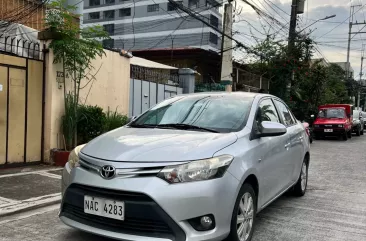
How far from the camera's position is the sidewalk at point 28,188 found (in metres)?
4.75

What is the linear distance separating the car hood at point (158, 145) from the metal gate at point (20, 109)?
13.0 ft

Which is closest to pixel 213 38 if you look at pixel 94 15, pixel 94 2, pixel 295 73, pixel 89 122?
pixel 94 15

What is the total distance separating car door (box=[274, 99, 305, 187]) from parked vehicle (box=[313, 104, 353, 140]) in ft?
41.8

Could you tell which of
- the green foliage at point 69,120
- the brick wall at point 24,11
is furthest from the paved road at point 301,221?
the brick wall at point 24,11

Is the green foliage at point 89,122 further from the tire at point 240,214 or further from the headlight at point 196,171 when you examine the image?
the headlight at point 196,171

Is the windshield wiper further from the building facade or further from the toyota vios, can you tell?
the building facade

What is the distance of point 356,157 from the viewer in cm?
1111

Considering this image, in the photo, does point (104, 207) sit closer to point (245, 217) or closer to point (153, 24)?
point (245, 217)

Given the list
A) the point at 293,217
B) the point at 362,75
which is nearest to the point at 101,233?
the point at 293,217

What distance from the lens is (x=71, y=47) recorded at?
282 inches

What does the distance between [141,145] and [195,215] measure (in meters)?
0.79

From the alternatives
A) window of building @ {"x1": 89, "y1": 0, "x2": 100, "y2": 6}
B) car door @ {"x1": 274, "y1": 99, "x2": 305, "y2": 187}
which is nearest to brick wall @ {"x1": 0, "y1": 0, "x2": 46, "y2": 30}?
car door @ {"x1": 274, "y1": 99, "x2": 305, "y2": 187}

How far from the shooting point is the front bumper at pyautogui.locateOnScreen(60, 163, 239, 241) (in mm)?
2840

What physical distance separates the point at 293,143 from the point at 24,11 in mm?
9382
